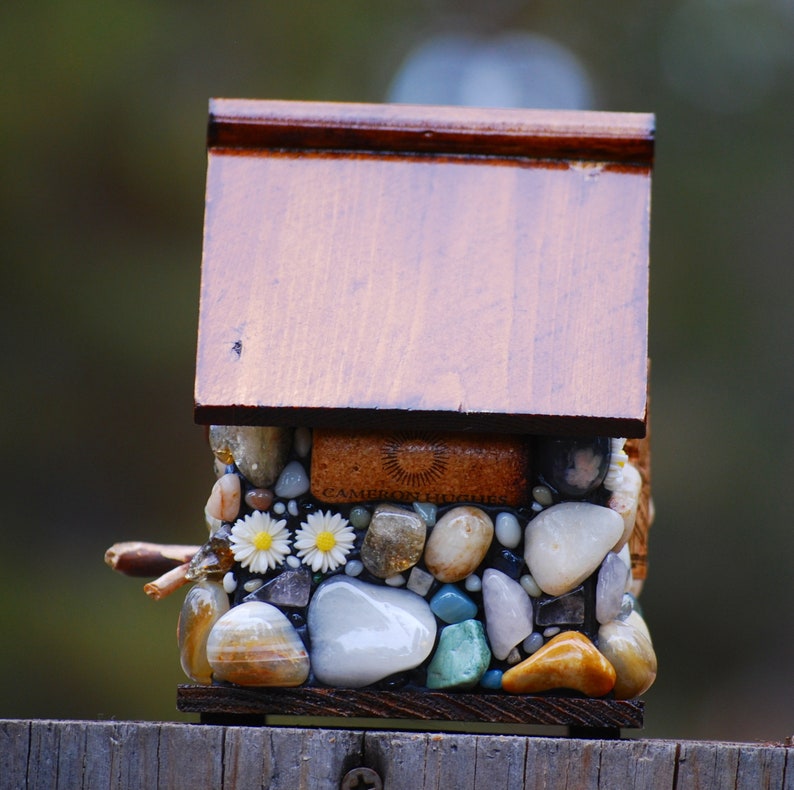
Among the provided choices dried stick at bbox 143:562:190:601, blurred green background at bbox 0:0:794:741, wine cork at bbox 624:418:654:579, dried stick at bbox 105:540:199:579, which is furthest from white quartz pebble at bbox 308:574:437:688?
blurred green background at bbox 0:0:794:741

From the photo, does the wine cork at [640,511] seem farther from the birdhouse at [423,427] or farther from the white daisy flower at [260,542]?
the white daisy flower at [260,542]

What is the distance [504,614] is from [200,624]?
1.52 feet

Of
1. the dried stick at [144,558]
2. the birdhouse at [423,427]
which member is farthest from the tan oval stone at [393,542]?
the dried stick at [144,558]

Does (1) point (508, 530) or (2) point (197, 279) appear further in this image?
(2) point (197, 279)

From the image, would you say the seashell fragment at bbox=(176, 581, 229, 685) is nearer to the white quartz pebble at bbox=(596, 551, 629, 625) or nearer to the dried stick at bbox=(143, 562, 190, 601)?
the dried stick at bbox=(143, 562, 190, 601)

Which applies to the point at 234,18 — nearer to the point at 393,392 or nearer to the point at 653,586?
the point at 653,586

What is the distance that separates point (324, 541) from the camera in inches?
69.1

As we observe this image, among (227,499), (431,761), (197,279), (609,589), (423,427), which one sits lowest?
(431,761)

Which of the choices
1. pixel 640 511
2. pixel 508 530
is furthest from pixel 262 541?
pixel 640 511

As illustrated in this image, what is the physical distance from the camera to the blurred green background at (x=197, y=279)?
5.56 metres

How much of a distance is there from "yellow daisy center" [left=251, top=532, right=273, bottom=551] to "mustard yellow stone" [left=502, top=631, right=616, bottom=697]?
409 mm

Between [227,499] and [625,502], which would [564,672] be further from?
[227,499]

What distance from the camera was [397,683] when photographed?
1.71 metres

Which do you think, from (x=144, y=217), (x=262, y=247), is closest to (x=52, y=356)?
(x=144, y=217)
